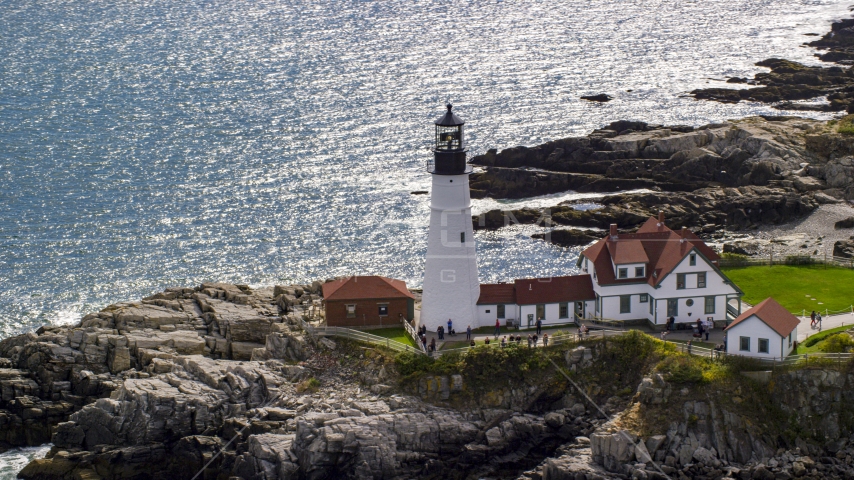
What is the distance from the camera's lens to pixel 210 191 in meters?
97.4

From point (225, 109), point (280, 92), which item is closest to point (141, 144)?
point (225, 109)

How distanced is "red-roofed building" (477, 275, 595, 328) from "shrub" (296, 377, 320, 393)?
8.70 m

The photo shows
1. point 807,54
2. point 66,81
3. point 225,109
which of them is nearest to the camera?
point 225,109

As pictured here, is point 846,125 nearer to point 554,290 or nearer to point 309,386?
point 554,290

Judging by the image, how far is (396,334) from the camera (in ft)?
200

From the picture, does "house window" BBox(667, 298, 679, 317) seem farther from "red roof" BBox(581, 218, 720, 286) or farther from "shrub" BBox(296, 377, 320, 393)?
"shrub" BBox(296, 377, 320, 393)

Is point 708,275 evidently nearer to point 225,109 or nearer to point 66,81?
point 225,109

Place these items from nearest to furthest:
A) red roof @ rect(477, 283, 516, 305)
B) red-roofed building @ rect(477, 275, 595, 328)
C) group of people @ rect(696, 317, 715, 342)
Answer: group of people @ rect(696, 317, 715, 342) → red-roofed building @ rect(477, 275, 595, 328) → red roof @ rect(477, 283, 516, 305)

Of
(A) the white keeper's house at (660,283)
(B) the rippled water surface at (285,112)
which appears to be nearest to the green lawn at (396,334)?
(A) the white keeper's house at (660,283)

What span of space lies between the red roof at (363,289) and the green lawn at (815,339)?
60.0 feet

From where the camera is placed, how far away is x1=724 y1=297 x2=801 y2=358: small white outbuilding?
→ 54.2m

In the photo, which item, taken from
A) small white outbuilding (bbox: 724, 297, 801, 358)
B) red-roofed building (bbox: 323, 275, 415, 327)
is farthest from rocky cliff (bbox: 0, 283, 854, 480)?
red-roofed building (bbox: 323, 275, 415, 327)

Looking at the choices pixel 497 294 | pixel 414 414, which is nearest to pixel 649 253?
pixel 497 294

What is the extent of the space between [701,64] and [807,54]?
1186cm
